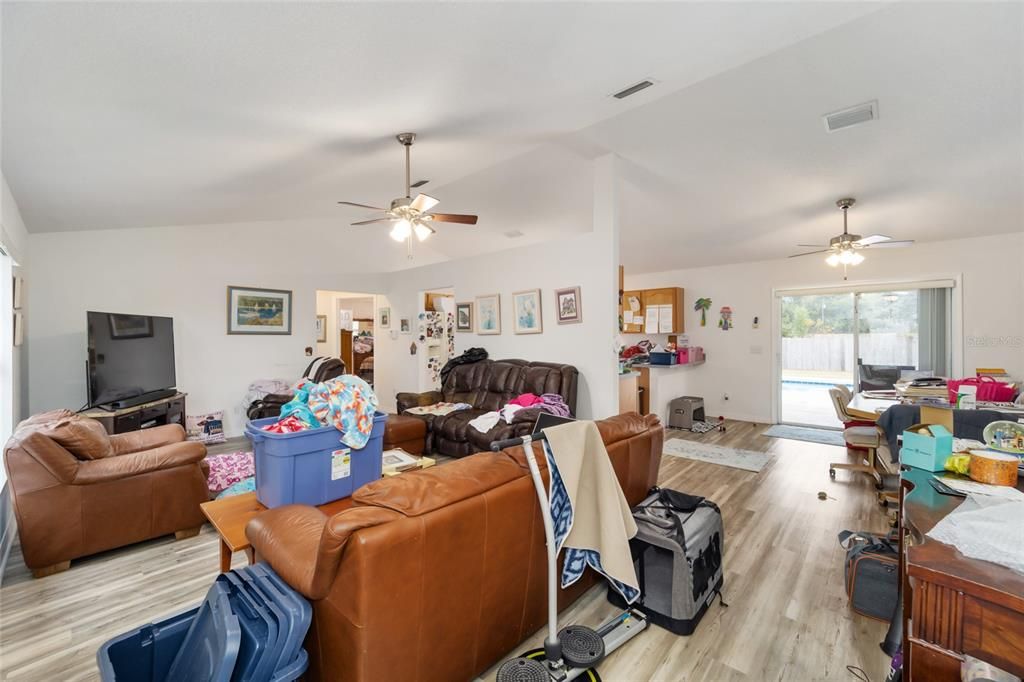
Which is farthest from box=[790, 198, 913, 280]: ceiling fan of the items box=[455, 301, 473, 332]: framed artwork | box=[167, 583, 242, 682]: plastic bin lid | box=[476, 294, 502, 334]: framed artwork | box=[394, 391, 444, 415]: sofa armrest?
box=[167, 583, 242, 682]: plastic bin lid

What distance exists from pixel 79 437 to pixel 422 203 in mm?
2611

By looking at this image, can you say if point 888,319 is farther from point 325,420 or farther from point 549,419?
point 325,420

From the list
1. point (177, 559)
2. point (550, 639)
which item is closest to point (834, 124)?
point (550, 639)

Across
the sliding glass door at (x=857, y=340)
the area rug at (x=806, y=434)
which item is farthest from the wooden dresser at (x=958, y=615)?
the area rug at (x=806, y=434)

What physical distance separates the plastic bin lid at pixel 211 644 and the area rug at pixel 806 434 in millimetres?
6099

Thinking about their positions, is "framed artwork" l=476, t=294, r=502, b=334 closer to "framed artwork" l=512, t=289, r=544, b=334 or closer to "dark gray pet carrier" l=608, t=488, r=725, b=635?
"framed artwork" l=512, t=289, r=544, b=334

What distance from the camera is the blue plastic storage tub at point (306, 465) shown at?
1735mm

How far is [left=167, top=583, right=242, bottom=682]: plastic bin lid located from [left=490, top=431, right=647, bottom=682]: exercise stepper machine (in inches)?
34.3

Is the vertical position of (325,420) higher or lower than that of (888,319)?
lower

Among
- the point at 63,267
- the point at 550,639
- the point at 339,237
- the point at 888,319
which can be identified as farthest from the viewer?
the point at 339,237

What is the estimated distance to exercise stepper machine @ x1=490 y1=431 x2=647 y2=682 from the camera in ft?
4.92

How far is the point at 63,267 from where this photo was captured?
4293 mm

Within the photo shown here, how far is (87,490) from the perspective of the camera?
2.43m

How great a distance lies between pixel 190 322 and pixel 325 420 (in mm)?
4636
